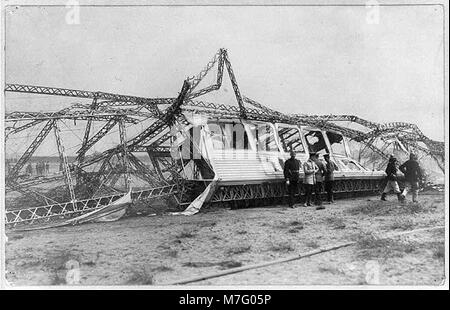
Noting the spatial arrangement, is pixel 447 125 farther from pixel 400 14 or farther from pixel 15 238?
pixel 15 238

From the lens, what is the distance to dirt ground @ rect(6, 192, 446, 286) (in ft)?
22.2

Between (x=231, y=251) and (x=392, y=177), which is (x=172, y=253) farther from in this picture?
(x=392, y=177)

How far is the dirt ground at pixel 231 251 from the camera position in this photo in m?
6.77

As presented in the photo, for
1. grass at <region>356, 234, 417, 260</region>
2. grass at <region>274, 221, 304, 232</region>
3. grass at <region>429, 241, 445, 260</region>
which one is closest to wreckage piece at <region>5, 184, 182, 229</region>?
grass at <region>274, 221, 304, 232</region>

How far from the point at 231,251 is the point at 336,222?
3.71 meters

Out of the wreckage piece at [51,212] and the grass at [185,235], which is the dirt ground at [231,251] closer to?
the grass at [185,235]

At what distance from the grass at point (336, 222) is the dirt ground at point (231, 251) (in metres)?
0.03

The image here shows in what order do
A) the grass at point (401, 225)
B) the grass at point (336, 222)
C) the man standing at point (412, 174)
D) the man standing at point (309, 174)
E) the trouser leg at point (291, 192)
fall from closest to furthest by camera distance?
the grass at point (401, 225) < the grass at point (336, 222) < the man standing at point (412, 174) < the trouser leg at point (291, 192) < the man standing at point (309, 174)

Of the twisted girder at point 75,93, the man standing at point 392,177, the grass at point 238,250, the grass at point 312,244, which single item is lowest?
the grass at point 238,250

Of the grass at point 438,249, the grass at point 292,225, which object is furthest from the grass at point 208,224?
the grass at point 438,249

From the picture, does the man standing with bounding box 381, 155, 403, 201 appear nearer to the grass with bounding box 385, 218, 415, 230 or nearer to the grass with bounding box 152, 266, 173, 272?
the grass with bounding box 385, 218, 415, 230

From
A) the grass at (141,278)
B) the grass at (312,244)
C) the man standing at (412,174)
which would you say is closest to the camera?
the grass at (141,278)

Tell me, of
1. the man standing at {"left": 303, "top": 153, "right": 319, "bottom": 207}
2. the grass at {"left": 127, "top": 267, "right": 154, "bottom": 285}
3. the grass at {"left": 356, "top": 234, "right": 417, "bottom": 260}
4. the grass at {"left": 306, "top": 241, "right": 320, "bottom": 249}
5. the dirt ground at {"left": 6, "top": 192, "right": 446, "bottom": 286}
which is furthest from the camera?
the man standing at {"left": 303, "top": 153, "right": 319, "bottom": 207}

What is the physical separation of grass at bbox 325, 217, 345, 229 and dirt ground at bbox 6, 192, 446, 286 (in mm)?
28
